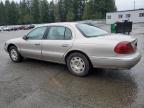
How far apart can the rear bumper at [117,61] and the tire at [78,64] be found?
12.1 inches

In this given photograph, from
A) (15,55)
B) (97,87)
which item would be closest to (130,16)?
(15,55)

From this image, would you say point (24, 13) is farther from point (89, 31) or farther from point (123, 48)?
point (123, 48)

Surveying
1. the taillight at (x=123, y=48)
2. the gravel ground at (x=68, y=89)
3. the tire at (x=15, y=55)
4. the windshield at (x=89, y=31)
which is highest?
the windshield at (x=89, y=31)

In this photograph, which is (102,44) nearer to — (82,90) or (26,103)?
(82,90)

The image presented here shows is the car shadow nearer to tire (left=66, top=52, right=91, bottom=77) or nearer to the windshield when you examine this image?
tire (left=66, top=52, right=91, bottom=77)

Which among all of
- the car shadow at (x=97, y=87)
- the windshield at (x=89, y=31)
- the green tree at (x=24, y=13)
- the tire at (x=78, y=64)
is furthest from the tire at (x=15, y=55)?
the green tree at (x=24, y=13)

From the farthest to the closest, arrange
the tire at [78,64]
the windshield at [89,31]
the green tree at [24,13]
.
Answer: the green tree at [24,13] → the windshield at [89,31] → the tire at [78,64]

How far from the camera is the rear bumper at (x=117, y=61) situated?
535 cm

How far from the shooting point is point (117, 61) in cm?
538

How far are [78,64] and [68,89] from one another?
3.58 feet

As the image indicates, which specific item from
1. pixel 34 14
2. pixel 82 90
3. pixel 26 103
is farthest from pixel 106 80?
pixel 34 14

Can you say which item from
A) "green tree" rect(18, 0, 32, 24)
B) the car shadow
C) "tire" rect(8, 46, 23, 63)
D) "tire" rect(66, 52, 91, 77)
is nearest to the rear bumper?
"tire" rect(66, 52, 91, 77)

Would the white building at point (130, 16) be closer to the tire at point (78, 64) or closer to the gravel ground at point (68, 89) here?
the gravel ground at point (68, 89)

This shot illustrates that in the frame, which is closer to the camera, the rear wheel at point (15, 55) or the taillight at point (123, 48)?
the taillight at point (123, 48)
